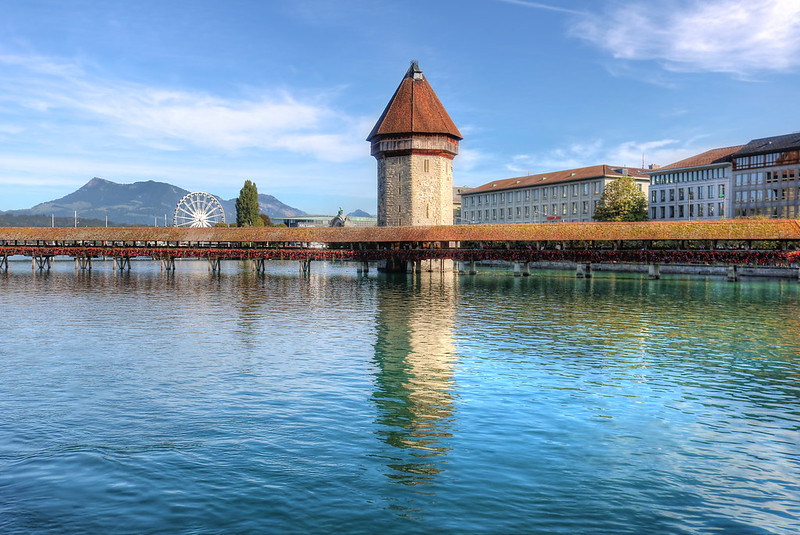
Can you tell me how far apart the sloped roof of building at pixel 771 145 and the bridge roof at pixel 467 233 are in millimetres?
20825

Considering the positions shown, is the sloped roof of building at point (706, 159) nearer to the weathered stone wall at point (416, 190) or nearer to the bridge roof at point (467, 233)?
the bridge roof at point (467, 233)

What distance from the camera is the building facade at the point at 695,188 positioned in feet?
241

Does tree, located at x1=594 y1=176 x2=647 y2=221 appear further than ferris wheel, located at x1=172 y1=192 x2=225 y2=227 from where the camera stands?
No

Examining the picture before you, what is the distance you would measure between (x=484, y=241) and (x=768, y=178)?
33.4 m

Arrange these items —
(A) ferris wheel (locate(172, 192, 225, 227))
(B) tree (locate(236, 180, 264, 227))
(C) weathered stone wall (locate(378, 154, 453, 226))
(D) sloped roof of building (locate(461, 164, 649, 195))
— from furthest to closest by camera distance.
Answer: (A) ferris wheel (locate(172, 192, 225, 227)), (B) tree (locate(236, 180, 264, 227)), (D) sloped roof of building (locate(461, 164, 649, 195)), (C) weathered stone wall (locate(378, 154, 453, 226))

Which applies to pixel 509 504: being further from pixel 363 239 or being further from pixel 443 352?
pixel 363 239

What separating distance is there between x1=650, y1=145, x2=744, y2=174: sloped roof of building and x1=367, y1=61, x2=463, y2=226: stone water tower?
33.7 metres

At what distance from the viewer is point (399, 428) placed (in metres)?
10.4

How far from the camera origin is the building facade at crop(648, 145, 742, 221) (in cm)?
7338

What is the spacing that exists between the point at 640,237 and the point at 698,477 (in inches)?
1704

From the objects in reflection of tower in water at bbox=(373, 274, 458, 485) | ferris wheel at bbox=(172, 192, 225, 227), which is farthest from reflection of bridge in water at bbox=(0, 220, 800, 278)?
ferris wheel at bbox=(172, 192, 225, 227)

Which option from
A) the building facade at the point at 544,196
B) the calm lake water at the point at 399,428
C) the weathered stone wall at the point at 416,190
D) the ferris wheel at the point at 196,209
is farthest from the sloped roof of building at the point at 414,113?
the ferris wheel at the point at 196,209

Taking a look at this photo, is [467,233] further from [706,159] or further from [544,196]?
[544,196]

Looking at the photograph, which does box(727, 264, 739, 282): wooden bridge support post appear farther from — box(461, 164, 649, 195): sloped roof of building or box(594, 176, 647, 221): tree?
box(461, 164, 649, 195): sloped roof of building
